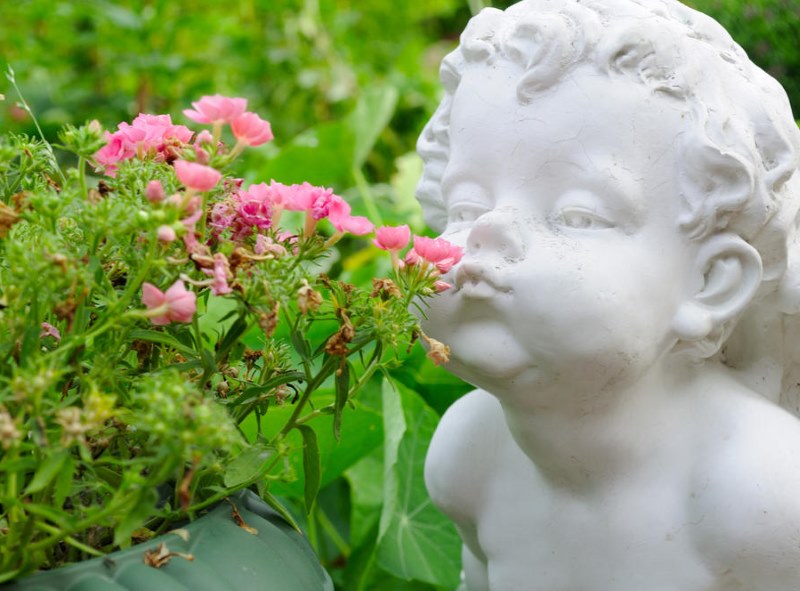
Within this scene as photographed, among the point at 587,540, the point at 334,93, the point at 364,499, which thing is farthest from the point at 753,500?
the point at 334,93

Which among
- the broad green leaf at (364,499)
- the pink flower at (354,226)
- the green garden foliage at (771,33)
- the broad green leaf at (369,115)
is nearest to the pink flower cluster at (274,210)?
the pink flower at (354,226)

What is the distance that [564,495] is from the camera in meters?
1.12

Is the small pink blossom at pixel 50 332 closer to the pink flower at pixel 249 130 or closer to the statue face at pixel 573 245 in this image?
the pink flower at pixel 249 130

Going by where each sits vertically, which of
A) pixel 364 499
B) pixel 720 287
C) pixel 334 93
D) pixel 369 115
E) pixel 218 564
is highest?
pixel 720 287

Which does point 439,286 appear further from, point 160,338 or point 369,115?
point 369,115

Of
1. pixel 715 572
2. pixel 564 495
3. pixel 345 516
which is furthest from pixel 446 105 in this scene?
pixel 345 516

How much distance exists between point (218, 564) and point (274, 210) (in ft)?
0.96

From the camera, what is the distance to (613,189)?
973mm

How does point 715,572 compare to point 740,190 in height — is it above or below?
below

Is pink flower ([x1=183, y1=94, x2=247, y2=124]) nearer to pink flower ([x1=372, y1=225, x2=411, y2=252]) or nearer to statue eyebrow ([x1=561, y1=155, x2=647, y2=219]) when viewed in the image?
pink flower ([x1=372, y1=225, x2=411, y2=252])

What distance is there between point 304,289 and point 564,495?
43cm

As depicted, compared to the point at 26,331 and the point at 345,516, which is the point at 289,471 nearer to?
the point at 26,331

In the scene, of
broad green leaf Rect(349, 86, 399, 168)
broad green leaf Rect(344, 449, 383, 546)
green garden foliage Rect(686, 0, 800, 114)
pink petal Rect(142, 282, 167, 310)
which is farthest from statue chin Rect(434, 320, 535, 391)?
green garden foliage Rect(686, 0, 800, 114)

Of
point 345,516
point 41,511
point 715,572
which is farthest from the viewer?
point 345,516
